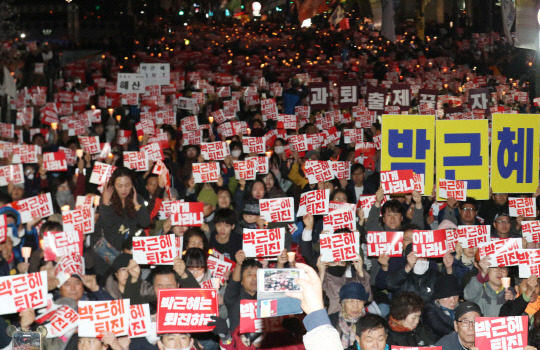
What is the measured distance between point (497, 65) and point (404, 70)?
4.84m

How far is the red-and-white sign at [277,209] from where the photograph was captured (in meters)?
7.86

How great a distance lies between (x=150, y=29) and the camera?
34.3m

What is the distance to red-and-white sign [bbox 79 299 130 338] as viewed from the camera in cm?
502

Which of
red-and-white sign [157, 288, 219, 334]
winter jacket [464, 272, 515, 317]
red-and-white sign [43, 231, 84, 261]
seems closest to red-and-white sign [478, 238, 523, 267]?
winter jacket [464, 272, 515, 317]

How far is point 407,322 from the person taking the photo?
547 centimetres

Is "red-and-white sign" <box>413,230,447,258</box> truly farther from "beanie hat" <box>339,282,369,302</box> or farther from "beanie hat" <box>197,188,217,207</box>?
"beanie hat" <box>197,188,217,207</box>

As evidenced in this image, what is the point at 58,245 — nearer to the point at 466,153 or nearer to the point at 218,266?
the point at 218,266

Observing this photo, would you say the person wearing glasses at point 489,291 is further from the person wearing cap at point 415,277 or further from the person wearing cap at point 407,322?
the person wearing cap at point 407,322

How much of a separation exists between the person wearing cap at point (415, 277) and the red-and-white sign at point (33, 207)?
3.64m

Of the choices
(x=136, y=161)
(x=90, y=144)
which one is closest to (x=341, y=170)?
(x=136, y=161)

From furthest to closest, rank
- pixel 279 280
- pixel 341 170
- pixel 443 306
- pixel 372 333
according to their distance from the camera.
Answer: pixel 341 170
pixel 443 306
pixel 372 333
pixel 279 280

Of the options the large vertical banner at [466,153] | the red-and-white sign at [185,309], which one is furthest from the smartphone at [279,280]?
the large vertical banner at [466,153]

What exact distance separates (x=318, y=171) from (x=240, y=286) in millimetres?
3560

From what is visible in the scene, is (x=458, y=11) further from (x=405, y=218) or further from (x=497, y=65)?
(x=405, y=218)
